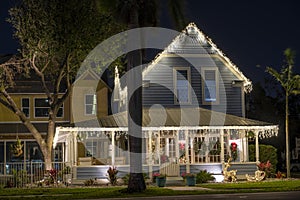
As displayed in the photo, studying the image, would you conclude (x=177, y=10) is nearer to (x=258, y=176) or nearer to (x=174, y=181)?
(x=174, y=181)

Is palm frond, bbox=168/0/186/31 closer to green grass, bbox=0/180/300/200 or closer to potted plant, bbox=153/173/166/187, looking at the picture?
green grass, bbox=0/180/300/200

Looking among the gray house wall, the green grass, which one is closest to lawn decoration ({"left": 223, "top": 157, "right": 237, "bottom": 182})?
the green grass

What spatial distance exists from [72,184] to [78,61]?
7220 mm

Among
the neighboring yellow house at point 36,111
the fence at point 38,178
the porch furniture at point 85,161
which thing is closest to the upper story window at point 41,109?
the neighboring yellow house at point 36,111

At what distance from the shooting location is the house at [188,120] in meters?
32.1

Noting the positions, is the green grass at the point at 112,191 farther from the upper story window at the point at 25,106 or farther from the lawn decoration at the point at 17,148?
the upper story window at the point at 25,106

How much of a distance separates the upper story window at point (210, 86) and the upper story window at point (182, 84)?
Result: 0.88 meters

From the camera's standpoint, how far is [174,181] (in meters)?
31.1

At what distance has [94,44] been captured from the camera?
33.4 meters

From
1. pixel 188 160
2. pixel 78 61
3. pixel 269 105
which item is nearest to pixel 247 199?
pixel 188 160

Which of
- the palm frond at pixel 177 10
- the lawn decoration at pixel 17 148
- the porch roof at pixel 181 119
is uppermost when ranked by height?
Answer: the palm frond at pixel 177 10

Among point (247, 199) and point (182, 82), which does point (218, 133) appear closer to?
point (182, 82)

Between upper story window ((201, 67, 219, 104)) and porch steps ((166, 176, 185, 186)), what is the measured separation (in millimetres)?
5757

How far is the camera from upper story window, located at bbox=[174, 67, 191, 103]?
1393 inches
